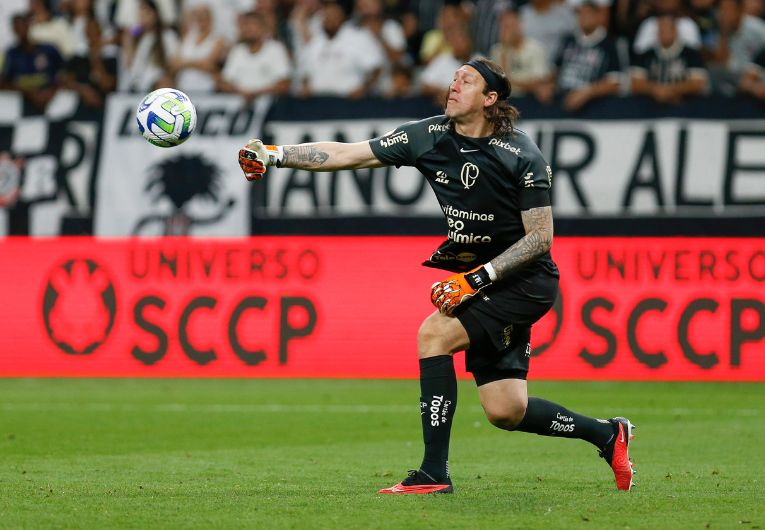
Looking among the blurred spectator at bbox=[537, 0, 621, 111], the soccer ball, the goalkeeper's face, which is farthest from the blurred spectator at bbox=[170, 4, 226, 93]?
the goalkeeper's face

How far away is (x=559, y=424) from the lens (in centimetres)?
799

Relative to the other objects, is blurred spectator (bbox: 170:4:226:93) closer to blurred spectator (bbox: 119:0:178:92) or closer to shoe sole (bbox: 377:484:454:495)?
blurred spectator (bbox: 119:0:178:92)

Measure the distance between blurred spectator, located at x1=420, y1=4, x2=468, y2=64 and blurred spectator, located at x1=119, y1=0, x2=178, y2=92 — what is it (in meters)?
3.62

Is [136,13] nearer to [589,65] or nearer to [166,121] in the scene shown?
[589,65]

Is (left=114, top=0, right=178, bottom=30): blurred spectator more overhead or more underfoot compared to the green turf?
more overhead

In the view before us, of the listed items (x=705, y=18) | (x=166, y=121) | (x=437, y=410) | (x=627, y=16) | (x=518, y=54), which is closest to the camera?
(x=437, y=410)

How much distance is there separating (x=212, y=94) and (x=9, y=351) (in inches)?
184

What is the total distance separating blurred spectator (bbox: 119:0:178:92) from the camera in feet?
62.7

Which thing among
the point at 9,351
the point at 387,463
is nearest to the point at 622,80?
the point at 9,351

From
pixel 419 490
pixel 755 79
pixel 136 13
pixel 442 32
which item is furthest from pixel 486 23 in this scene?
pixel 419 490

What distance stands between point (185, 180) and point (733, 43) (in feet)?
24.4

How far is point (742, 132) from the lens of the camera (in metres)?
17.0

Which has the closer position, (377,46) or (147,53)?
(377,46)

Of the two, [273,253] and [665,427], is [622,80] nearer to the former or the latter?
[273,253]
